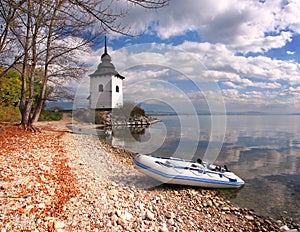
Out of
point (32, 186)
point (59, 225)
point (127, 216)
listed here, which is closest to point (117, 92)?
point (32, 186)

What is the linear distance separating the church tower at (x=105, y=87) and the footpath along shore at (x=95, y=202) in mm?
24197

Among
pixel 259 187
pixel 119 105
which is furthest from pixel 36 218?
pixel 119 105

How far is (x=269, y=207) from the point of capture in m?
6.70

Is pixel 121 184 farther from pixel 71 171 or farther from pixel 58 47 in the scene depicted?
pixel 58 47

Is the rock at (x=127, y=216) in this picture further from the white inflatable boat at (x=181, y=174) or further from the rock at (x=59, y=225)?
the white inflatable boat at (x=181, y=174)

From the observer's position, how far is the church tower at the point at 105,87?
31312 millimetres

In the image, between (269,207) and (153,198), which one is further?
(269,207)

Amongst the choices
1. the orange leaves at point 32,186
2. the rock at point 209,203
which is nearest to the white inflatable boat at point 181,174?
the rock at point 209,203

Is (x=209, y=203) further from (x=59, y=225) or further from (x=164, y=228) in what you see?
(x=59, y=225)

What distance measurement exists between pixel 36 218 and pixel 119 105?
30.2m

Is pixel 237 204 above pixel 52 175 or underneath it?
underneath

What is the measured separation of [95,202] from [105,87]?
28008 mm

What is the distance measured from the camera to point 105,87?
31.4m

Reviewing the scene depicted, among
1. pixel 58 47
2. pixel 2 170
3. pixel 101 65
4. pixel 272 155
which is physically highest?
pixel 101 65
